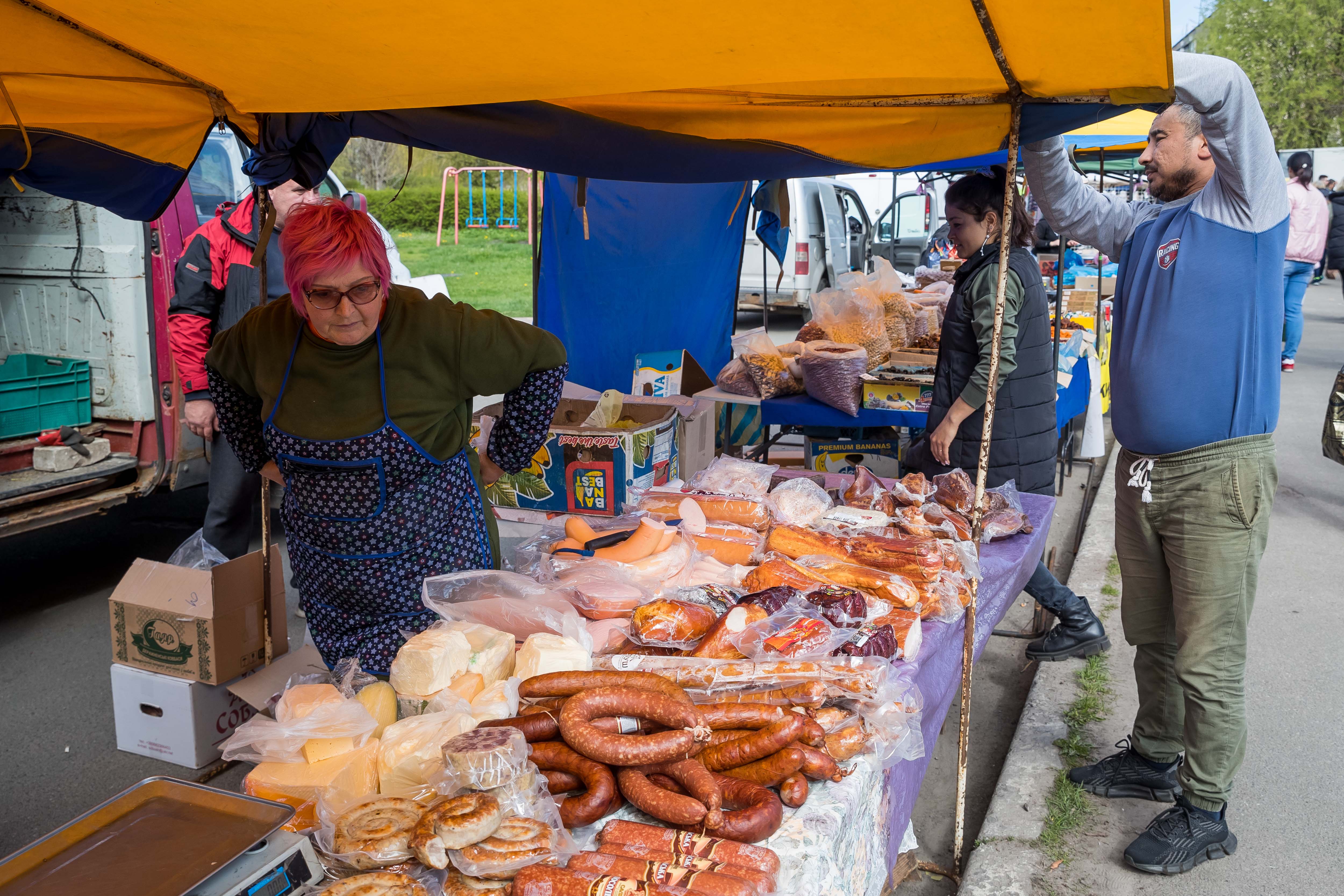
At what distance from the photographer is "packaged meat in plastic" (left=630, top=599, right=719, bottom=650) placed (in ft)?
7.36

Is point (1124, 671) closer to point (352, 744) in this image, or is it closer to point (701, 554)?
point (701, 554)

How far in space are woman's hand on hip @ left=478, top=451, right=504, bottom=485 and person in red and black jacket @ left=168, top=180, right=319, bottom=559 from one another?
68.4 inches

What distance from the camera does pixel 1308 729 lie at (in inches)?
149

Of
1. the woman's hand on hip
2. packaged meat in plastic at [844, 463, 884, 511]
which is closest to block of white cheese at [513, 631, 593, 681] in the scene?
the woman's hand on hip

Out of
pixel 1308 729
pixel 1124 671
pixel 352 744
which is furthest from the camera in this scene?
pixel 1124 671

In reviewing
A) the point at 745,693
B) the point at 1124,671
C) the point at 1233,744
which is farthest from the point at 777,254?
the point at 745,693

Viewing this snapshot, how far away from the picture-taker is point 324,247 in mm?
2273

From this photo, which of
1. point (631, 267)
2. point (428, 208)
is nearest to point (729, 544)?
point (631, 267)

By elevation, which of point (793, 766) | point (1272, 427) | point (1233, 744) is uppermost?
point (1272, 427)

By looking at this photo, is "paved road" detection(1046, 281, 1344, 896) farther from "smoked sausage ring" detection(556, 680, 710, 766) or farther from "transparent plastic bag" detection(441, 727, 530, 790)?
"transparent plastic bag" detection(441, 727, 530, 790)

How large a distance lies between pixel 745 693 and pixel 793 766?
12.2 inches

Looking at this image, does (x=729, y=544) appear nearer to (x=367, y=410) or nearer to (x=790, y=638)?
(x=790, y=638)

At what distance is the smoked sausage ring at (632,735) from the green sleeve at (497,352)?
1062mm

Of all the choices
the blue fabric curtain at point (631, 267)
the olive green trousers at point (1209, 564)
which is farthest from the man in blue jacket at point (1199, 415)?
the blue fabric curtain at point (631, 267)
